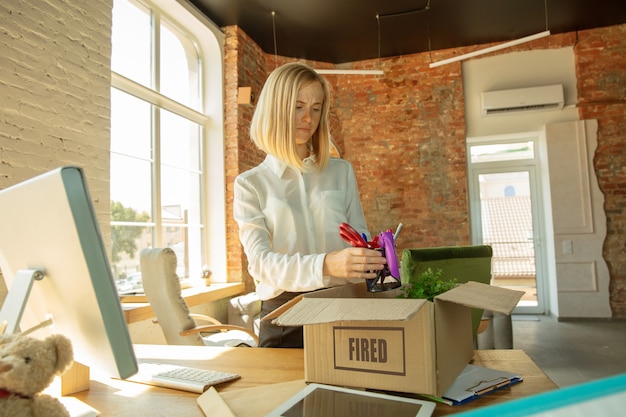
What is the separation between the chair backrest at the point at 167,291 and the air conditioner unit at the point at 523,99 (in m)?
5.16

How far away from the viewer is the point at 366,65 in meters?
6.84

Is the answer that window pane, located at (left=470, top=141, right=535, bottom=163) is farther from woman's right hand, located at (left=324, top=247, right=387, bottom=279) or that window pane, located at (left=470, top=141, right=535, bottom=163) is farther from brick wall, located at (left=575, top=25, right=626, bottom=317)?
woman's right hand, located at (left=324, top=247, right=387, bottom=279)

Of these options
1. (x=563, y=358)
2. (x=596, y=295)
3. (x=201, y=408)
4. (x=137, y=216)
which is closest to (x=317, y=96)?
(x=201, y=408)

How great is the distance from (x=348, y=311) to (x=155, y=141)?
4.13 meters

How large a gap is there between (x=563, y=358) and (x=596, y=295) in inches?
82.9

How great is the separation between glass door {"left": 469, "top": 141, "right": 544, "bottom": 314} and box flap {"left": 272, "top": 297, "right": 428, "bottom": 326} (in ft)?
20.2

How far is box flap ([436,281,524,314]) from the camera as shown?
796 millimetres

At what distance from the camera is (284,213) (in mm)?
1506

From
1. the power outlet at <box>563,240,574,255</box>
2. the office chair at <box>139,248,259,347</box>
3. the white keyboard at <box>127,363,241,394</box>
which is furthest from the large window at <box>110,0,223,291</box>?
the power outlet at <box>563,240,574,255</box>

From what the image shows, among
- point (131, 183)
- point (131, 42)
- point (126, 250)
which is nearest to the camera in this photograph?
point (126, 250)

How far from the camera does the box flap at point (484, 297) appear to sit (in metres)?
0.80

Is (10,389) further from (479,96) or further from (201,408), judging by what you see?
(479,96)

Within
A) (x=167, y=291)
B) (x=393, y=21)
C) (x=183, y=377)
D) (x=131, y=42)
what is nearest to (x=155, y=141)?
(x=131, y=42)

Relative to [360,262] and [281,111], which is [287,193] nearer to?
[281,111]
